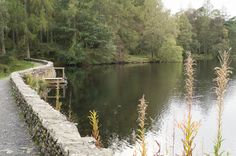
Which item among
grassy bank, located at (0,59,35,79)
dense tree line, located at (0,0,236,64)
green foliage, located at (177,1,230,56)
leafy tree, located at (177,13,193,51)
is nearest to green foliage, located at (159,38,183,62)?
dense tree line, located at (0,0,236,64)

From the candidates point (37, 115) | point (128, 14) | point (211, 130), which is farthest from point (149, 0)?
point (37, 115)

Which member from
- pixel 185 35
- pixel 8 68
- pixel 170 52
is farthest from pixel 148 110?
pixel 185 35

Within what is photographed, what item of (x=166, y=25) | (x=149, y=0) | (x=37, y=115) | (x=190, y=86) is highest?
(x=149, y=0)

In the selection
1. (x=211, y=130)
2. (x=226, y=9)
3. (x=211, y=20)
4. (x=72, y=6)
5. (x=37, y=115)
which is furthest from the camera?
(x=226, y=9)

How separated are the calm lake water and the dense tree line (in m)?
11.8

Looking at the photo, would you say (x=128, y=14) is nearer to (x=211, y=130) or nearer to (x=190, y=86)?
(x=211, y=130)

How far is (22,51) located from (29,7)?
232 inches

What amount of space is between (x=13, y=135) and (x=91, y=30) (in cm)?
4350

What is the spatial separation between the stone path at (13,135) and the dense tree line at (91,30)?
24.1m

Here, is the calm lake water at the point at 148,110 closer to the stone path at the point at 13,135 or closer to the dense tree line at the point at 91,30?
the stone path at the point at 13,135

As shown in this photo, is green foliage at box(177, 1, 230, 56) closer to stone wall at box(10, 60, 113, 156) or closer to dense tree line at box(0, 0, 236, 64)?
dense tree line at box(0, 0, 236, 64)

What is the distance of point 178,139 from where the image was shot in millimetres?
14141

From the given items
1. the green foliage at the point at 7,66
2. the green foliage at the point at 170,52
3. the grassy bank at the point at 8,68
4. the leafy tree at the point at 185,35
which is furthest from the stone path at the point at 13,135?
the leafy tree at the point at 185,35

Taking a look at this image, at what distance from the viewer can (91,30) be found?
50.4 m
